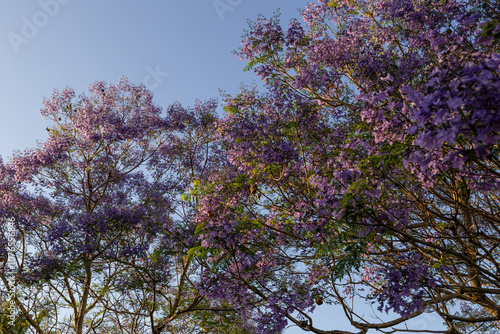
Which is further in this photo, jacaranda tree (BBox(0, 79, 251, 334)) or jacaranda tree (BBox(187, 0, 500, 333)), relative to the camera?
jacaranda tree (BBox(0, 79, 251, 334))

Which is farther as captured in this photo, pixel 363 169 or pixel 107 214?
pixel 107 214

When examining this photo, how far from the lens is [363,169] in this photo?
4.45m

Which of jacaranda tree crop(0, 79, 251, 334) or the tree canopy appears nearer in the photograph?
the tree canopy

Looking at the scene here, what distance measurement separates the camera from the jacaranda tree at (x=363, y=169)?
3459 millimetres

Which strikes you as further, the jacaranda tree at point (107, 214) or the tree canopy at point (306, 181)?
the jacaranda tree at point (107, 214)

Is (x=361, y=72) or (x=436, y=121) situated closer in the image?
(x=436, y=121)

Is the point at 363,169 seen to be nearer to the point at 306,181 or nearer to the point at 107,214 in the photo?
the point at 306,181

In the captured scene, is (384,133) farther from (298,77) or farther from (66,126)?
(66,126)

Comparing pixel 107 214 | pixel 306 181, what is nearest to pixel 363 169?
pixel 306 181

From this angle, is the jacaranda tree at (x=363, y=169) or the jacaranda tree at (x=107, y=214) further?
the jacaranda tree at (x=107, y=214)

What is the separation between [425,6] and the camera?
608cm

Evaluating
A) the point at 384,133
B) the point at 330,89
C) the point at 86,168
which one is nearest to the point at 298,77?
the point at 330,89

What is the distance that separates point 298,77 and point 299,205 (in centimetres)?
273

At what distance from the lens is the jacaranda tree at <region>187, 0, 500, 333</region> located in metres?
3.46
